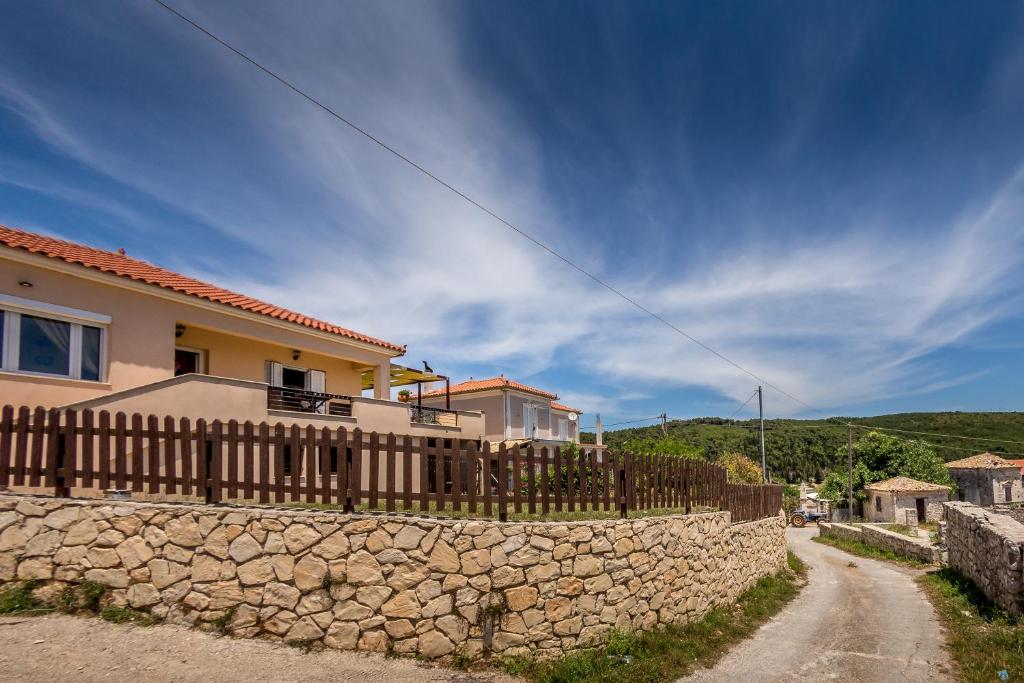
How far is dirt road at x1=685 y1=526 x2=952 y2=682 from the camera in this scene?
7.55m

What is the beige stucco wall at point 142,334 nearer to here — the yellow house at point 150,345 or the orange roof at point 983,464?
the yellow house at point 150,345

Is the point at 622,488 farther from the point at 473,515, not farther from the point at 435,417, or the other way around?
the point at 435,417

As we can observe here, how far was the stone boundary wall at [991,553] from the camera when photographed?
904 centimetres

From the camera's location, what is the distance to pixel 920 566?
1862cm

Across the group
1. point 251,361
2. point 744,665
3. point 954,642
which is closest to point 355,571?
point 744,665

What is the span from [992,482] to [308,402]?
5370 cm

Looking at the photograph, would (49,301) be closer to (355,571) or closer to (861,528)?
(355,571)

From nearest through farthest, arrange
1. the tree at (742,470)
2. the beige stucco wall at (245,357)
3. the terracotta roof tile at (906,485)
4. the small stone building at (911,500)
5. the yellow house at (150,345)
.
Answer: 1. the yellow house at (150,345)
2. the beige stucco wall at (245,357)
3. the small stone building at (911,500)
4. the terracotta roof tile at (906,485)
5. the tree at (742,470)

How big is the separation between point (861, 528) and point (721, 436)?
5009 centimetres

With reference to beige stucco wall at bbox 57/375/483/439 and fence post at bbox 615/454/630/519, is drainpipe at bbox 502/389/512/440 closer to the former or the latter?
beige stucco wall at bbox 57/375/483/439

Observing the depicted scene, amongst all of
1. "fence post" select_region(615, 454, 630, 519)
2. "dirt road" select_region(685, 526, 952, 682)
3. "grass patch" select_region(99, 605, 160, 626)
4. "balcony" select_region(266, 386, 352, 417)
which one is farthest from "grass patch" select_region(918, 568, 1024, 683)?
"balcony" select_region(266, 386, 352, 417)

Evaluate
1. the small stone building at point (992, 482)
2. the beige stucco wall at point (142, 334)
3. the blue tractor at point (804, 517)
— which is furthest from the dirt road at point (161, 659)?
the small stone building at point (992, 482)

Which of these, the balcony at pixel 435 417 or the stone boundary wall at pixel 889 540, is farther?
the stone boundary wall at pixel 889 540

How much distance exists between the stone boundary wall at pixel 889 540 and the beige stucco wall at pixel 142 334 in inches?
755
